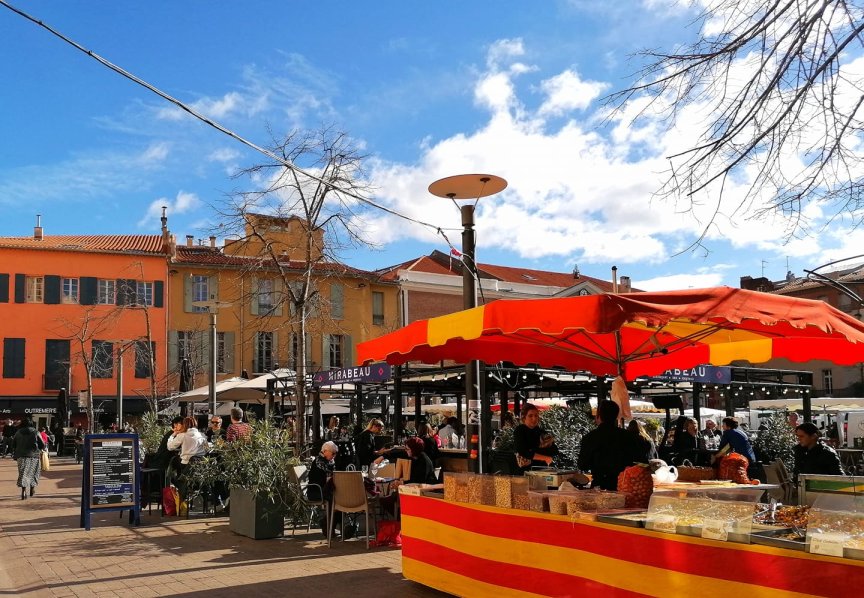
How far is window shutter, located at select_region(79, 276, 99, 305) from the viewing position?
40906 mm

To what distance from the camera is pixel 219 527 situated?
10.9m

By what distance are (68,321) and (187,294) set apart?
5.76m

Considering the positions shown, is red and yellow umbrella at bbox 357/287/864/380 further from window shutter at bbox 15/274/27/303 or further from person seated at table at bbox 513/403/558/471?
window shutter at bbox 15/274/27/303

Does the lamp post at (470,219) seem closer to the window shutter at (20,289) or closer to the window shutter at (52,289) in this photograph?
the window shutter at (52,289)

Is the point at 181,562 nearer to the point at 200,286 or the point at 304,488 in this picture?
the point at 304,488

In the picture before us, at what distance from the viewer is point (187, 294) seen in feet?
138

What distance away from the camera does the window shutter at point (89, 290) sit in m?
40.9

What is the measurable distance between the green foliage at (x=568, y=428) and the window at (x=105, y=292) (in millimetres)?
32975

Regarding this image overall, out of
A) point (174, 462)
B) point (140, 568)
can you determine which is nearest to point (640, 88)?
point (140, 568)

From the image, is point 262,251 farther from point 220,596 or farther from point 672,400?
point 672,400

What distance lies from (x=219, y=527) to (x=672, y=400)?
470 inches

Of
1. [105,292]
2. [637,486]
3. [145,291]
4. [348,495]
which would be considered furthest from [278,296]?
[637,486]

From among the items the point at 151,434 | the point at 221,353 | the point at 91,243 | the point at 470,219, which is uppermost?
the point at 91,243

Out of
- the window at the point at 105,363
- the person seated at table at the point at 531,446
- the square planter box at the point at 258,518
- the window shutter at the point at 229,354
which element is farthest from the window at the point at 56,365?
the person seated at table at the point at 531,446
